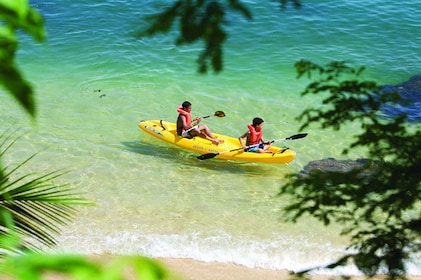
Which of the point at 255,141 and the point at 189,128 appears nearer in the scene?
the point at 255,141

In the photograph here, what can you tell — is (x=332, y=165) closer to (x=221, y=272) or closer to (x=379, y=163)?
(x=221, y=272)

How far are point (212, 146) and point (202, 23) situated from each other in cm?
795

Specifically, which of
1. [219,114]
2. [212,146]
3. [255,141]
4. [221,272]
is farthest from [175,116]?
[221,272]

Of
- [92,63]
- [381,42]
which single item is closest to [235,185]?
[92,63]

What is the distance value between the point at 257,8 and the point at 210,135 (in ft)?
26.6

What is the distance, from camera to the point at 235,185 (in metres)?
10.6

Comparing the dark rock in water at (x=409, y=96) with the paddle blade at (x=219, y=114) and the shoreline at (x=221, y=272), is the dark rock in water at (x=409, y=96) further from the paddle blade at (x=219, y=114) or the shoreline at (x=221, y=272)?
the shoreline at (x=221, y=272)

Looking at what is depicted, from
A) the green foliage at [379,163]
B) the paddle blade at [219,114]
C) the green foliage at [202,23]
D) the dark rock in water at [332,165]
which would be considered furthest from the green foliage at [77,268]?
the paddle blade at [219,114]

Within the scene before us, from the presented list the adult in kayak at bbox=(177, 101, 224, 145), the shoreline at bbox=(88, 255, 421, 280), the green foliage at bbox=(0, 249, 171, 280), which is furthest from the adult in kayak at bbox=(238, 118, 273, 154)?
the green foliage at bbox=(0, 249, 171, 280)

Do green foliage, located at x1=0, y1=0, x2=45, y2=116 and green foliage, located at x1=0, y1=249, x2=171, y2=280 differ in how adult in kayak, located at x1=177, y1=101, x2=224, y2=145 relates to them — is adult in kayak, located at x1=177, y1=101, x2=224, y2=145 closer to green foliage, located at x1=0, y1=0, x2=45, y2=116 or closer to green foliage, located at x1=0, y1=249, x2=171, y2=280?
green foliage, located at x1=0, y1=0, x2=45, y2=116

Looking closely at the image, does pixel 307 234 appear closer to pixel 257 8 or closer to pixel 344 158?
pixel 344 158

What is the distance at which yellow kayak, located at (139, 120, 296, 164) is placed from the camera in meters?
11.0

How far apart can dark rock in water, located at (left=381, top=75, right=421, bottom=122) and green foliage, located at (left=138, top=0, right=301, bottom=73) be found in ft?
30.4

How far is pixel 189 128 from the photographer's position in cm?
1150
